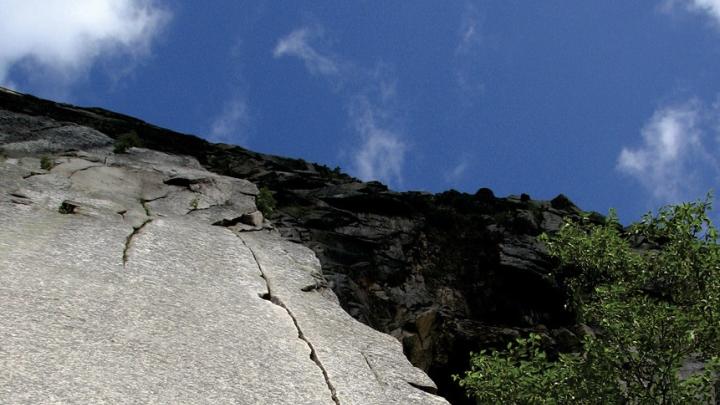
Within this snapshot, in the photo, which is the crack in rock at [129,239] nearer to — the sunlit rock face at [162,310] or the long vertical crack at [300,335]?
the sunlit rock face at [162,310]

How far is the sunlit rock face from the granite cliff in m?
0.03

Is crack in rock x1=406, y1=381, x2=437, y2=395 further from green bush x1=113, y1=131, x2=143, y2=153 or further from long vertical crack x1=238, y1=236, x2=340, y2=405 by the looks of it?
green bush x1=113, y1=131, x2=143, y2=153

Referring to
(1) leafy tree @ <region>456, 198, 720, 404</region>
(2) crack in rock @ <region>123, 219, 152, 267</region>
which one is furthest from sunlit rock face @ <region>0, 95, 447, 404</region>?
(1) leafy tree @ <region>456, 198, 720, 404</region>

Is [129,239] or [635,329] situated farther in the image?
[635,329]

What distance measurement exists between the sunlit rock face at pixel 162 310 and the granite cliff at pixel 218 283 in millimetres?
34

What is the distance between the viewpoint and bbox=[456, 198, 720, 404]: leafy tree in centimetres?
1734

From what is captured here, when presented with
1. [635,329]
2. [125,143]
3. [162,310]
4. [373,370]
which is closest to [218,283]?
[162,310]

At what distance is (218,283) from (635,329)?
994cm

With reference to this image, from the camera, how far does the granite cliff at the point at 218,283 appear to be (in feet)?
32.2

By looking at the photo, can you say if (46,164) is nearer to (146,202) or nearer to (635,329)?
(146,202)

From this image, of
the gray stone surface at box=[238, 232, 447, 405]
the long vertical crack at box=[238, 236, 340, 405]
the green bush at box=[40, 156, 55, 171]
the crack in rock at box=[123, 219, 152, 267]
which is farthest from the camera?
the green bush at box=[40, 156, 55, 171]

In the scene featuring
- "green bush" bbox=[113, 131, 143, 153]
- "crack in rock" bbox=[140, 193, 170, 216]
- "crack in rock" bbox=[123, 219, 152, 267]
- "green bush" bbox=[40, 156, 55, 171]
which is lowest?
"crack in rock" bbox=[123, 219, 152, 267]

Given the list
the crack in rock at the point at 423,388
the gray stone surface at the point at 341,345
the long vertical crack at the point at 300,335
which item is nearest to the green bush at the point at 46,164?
the gray stone surface at the point at 341,345

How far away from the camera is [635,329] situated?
17.5 metres
